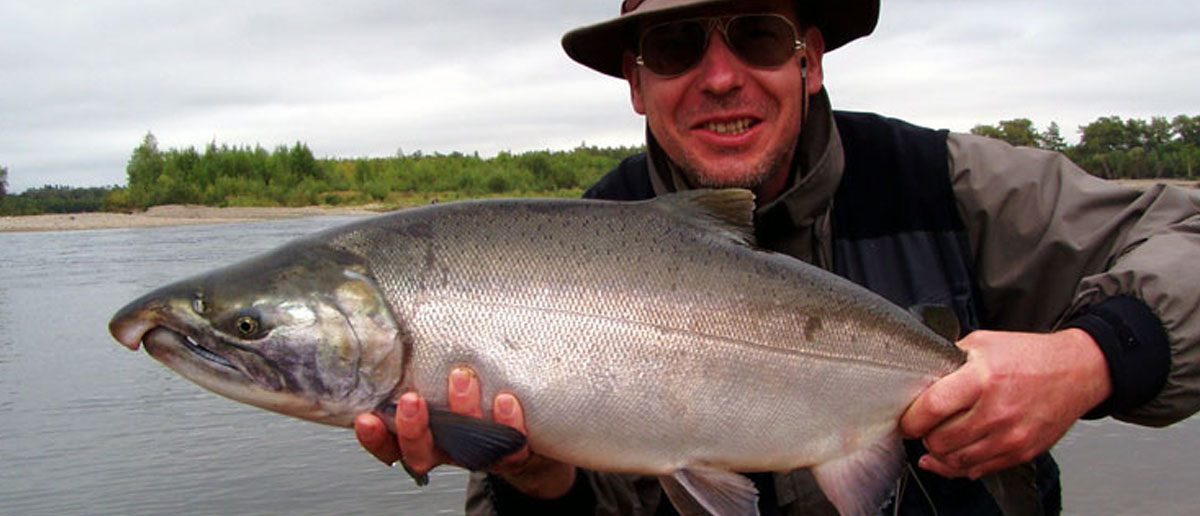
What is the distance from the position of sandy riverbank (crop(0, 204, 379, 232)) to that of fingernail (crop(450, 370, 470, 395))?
33355 millimetres

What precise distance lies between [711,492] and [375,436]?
0.78 meters

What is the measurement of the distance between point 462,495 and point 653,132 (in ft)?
9.15

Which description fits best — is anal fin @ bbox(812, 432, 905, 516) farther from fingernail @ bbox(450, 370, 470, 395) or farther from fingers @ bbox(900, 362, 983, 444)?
fingernail @ bbox(450, 370, 470, 395)

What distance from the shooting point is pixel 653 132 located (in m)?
3.27

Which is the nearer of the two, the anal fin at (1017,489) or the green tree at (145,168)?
the anal fin at (1017,489)

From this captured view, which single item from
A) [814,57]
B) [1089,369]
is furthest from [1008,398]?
[814,57]

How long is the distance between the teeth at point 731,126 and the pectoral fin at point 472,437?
132 cm

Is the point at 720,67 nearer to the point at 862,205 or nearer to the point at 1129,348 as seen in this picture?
the point at 862,205

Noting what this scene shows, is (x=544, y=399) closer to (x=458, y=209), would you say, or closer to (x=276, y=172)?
(x=458, y=209)

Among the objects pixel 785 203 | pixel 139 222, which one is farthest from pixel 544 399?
pixel 139 222

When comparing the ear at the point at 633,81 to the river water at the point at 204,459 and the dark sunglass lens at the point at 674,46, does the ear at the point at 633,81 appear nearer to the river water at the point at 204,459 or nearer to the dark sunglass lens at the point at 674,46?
the dark sunglass lens at the point at 674,46

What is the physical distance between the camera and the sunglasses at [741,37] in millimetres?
3006

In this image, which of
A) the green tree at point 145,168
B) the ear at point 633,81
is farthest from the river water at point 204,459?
the green tree at point 145,168

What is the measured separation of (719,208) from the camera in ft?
7.86
